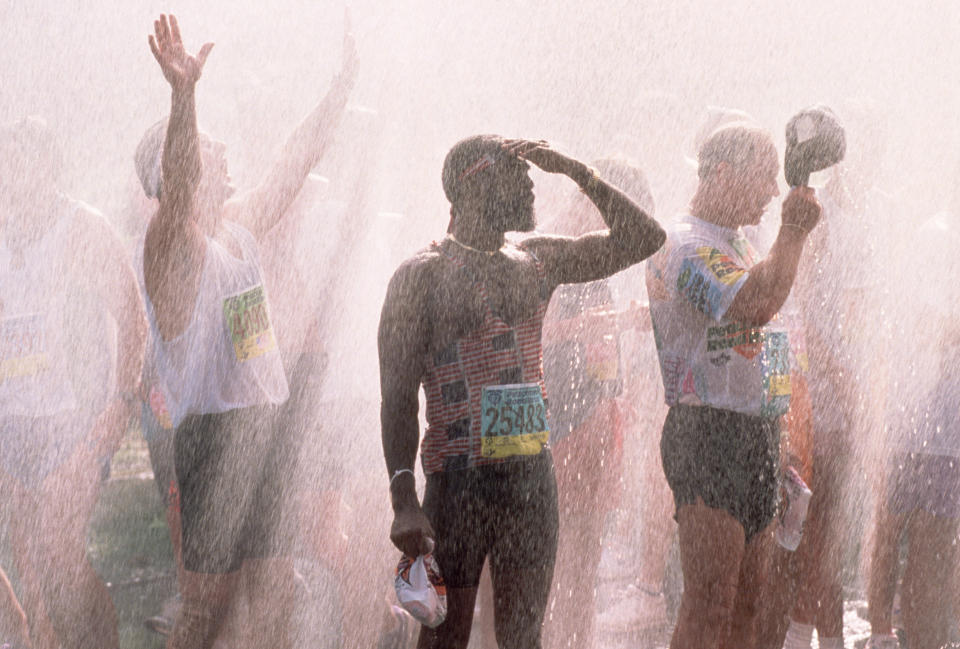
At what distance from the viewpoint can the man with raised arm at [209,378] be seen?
3422 millimetres

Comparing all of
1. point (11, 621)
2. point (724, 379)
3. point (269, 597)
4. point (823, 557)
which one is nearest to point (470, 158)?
point (724, 379)

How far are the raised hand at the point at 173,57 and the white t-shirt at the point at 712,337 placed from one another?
1.55 m

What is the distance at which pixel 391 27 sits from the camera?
7879mm

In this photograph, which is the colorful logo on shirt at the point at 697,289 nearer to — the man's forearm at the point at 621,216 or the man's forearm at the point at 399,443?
the man's forearm at the point at 621,216

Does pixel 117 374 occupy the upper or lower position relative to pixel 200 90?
lower

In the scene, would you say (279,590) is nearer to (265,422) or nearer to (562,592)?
(265,422)

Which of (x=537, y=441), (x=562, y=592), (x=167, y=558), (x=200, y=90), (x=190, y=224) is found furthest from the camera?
(x=200, y=90)

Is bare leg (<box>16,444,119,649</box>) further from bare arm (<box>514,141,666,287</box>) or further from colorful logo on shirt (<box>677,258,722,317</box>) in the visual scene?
colorful logo on shirt (<box>677,258,722,317</box>)

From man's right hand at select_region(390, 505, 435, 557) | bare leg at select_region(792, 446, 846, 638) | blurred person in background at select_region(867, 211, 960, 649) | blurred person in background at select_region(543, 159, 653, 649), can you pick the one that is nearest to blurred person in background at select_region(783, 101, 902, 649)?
bare leg at select_region(792, 446, 846, 638)

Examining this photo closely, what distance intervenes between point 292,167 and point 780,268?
2036mm

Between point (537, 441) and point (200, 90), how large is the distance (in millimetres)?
6800

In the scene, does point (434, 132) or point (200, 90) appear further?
point (200, 90)

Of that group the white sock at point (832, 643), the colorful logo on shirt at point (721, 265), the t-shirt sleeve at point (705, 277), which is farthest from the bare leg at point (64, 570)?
the white sock at point (832, 643)

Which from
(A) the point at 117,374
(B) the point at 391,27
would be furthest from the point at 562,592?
(B) the point at 391,27
